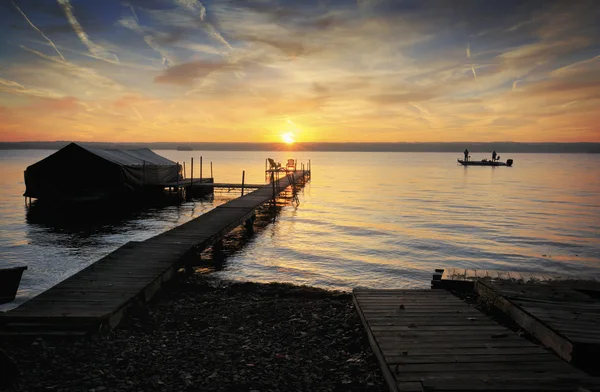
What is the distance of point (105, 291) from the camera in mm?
8312

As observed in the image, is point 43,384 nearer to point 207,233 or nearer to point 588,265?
point 207,233

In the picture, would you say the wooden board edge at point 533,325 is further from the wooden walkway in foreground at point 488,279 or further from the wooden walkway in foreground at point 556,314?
the wooden walkway in foreground at point 488,279

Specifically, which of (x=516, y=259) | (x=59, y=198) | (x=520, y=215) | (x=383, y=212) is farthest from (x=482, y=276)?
(x=59, y=198)

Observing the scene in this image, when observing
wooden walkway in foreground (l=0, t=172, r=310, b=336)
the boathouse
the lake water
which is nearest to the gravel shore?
wooden walkway in foreground (l=0, t=172, r=310, b=336)

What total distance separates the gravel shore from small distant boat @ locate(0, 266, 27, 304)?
3.45 m

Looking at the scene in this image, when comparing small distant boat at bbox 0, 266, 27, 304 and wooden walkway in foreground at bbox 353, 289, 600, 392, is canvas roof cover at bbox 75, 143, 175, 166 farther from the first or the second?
wooden walkway in foreground at bbox 353, 289, 600, 392

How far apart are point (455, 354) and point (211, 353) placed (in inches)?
151

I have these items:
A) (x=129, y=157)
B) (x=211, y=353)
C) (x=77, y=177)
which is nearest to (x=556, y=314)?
(x=211, y=353)

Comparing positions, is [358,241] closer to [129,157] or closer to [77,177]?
[77,177]

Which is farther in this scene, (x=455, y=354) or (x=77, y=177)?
(x=77, y=177)

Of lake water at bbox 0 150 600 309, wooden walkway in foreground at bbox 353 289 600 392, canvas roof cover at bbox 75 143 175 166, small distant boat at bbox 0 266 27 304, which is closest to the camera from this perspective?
wooden walkway in foreground at bbox 353 289 600 392

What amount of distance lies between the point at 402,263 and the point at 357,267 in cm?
199

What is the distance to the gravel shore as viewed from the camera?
18.7ft

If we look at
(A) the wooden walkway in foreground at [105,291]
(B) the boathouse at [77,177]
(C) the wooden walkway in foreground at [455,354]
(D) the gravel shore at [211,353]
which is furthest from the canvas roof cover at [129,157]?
(C) the wooden walkway in foreground at [455,354]
